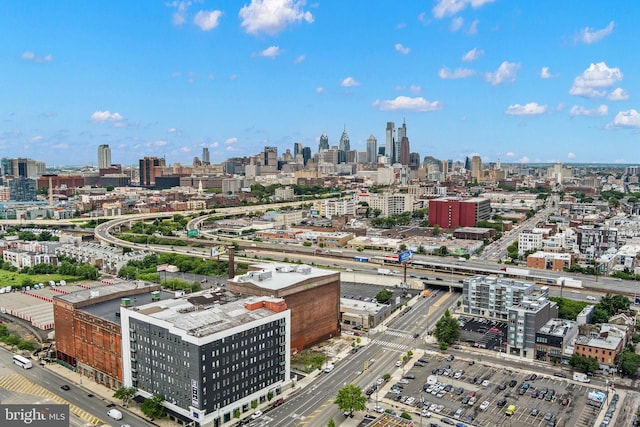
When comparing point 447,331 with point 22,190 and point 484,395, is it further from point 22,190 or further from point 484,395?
point 22,190

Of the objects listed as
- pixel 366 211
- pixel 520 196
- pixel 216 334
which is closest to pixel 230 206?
pixel 366 211

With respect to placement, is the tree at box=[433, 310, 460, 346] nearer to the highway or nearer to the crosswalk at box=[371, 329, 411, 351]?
the crosswalk at box=[371, 329, 411, 351]

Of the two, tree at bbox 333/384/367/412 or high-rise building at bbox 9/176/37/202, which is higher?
high-rise building at bbox 9/176/37/202

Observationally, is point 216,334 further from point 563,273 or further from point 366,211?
point 366,211

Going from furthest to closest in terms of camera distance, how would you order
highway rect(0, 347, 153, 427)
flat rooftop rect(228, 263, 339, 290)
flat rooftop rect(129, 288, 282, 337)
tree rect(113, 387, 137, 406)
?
flat rooftop rect(228, 263, 339, 290) < tree rect(113, 387, 137, 406) < highway rect(0, 347, 153, 427) < flat rooftop rect(129, 288, 282, 337)

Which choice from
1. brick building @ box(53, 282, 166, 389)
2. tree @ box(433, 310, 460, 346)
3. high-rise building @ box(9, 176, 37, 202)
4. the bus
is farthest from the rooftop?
high-rise building @ box(9, 176, 37, 202)

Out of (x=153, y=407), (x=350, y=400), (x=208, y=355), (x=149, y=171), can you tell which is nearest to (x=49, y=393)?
(x=153, y=407)
